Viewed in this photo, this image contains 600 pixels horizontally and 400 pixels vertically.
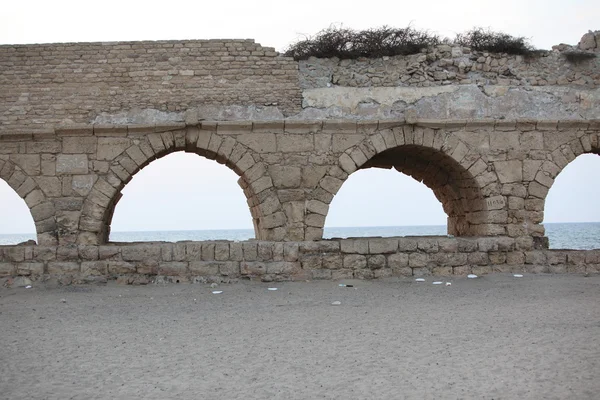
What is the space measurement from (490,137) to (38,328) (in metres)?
7.02

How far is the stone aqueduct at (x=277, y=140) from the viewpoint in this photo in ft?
29.5

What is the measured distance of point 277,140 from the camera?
365 inches

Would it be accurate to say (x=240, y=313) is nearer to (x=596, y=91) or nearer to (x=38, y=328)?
(x=38, y=328)

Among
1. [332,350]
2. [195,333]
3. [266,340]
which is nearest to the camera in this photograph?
[332,350]

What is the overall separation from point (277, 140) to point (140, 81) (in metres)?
2.28

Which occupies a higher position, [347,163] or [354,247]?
[347,163]

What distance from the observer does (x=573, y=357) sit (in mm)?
4277

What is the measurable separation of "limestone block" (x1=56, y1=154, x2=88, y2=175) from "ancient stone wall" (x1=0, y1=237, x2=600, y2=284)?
1128mm

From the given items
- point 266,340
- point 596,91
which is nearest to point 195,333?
point 266,340

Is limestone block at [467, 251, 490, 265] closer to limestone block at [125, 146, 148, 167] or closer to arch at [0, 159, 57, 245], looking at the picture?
limestone block at [125, 146, 148, 167]

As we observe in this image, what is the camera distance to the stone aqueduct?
29.5ft

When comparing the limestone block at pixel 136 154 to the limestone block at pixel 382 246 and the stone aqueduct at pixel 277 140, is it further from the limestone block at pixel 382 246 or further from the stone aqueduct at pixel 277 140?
the limestone block at pixel 382 246

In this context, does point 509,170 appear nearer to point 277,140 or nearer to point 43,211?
point 277,140

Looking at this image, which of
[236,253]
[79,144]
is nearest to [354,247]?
[236,253]
